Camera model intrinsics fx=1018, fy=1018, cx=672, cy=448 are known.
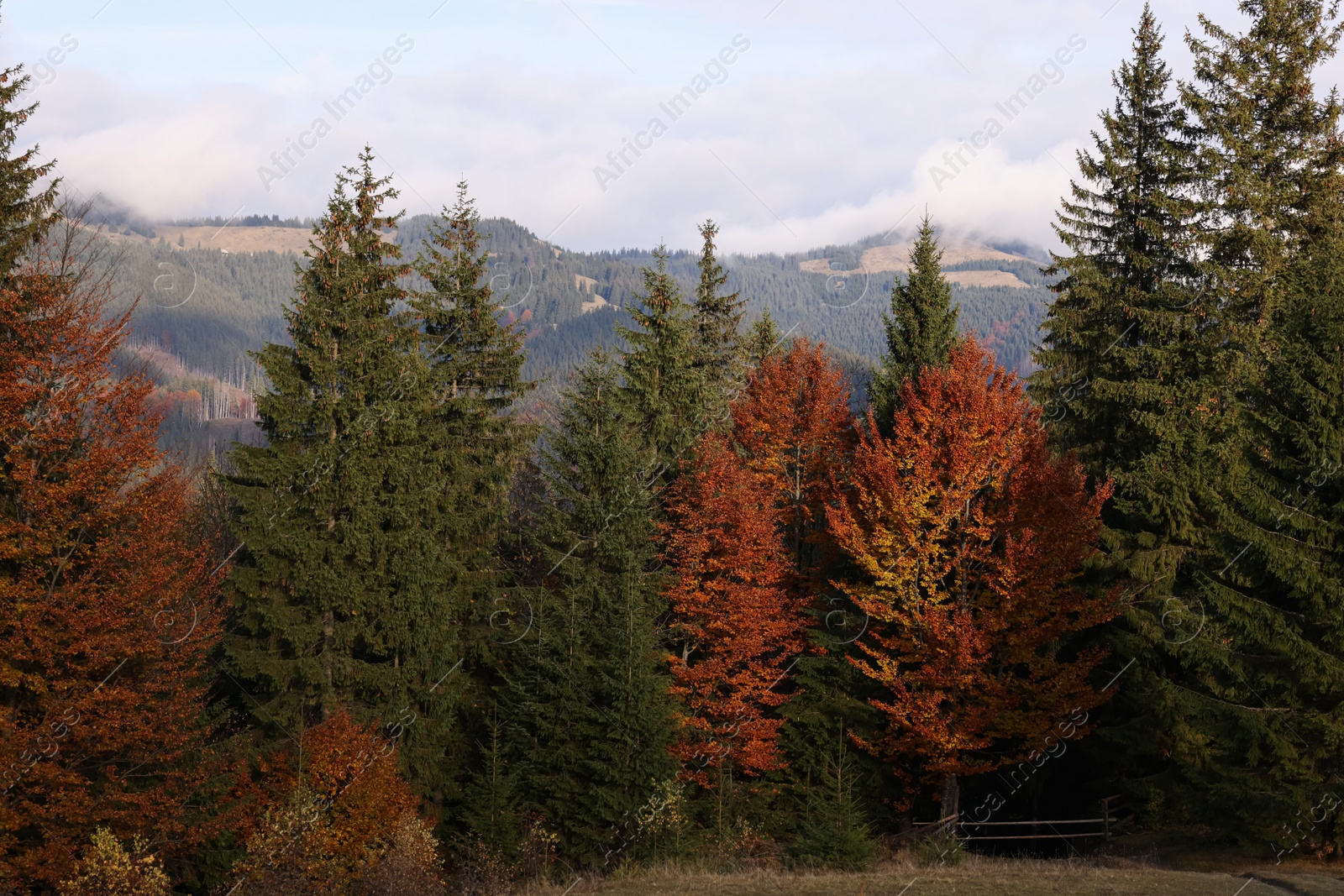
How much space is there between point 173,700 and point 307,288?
1169cm

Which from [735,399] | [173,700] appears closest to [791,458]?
[735,399]

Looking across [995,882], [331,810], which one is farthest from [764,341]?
[995,882]

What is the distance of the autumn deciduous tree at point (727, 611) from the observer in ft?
102

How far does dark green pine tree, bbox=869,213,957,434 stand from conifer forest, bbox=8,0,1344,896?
129mm

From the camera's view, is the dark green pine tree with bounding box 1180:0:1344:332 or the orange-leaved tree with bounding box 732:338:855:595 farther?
the orange-leaved tree with bounding box 732:338:855:595

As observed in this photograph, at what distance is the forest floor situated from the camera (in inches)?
639

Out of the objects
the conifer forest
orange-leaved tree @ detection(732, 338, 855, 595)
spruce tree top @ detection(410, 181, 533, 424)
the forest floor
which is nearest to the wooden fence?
the conifer forest

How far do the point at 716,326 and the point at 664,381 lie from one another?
442 inches

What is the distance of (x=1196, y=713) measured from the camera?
2019 centimetres

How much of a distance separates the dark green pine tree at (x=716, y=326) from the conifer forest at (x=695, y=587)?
801 centimetres

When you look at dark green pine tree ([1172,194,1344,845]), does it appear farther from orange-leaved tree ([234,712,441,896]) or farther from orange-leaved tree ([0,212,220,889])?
orange-leaved tree ([0,212,220,889])

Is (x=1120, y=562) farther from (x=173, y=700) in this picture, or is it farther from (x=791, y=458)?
(x=173, y=700)

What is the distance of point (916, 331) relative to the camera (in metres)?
35.0

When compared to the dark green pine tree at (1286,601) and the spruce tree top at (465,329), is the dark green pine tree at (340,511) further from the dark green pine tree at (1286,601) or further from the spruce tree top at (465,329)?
the dark green pine tree at (1286,601)
